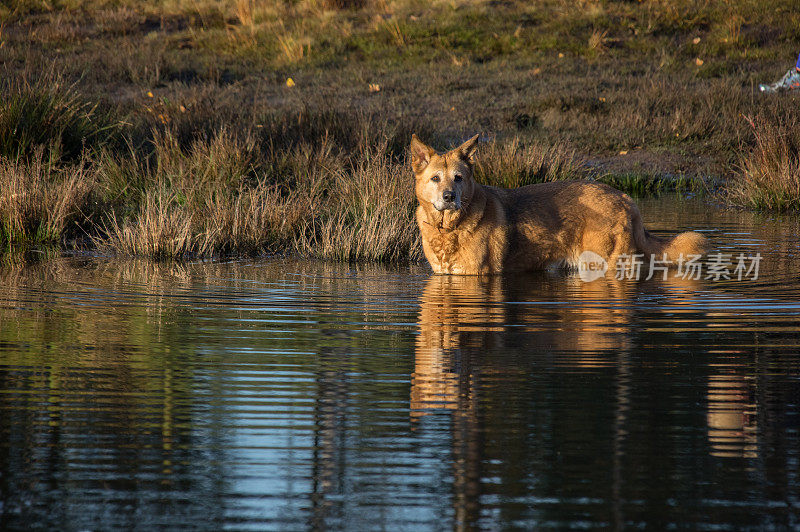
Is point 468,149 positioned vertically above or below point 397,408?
above

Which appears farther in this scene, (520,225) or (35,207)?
(35,207)

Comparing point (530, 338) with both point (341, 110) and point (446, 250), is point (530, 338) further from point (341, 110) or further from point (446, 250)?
point (341, 110)

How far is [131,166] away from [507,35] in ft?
60.1

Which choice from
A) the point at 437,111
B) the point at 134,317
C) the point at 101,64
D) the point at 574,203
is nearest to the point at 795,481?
the point at 134,317

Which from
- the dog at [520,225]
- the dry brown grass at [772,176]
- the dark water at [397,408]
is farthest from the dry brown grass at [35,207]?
the dry brown grass at [772,176]

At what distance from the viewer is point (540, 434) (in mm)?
4543

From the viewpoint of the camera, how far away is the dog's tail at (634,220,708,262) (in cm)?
1006

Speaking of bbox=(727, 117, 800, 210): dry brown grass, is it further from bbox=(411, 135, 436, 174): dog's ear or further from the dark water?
bbox=(411, 135, 436, 174): dog's ear

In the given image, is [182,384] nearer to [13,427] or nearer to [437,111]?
[13,427]

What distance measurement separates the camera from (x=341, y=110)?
72.1 feet

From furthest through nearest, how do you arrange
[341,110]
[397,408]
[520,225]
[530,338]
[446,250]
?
1. [341,110]
2. [520,225]
3. [446,250]
4. [530,338]
5. [397,408]

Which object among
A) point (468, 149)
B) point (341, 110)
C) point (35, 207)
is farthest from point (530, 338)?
point (341, 110)

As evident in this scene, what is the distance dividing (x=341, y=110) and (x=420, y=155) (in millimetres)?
12660

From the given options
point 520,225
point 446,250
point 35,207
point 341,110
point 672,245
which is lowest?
point 446,250
